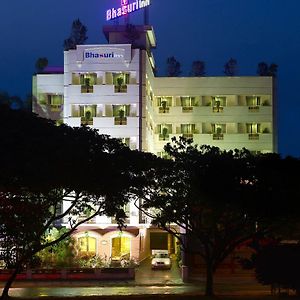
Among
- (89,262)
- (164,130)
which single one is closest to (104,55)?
(164,130)

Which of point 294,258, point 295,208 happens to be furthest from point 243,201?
point 294,258

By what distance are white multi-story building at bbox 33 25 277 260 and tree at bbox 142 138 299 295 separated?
24792mm

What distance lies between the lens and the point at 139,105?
7150 cm

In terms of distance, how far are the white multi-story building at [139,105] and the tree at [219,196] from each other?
24.8 m

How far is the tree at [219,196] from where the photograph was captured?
40531 mm

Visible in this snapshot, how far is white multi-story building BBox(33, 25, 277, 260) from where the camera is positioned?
7000 cm

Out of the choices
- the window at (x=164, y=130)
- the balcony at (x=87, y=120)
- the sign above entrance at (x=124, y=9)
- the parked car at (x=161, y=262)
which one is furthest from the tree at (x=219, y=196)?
the window at (x=164, y=130)

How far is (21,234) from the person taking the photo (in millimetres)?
36094

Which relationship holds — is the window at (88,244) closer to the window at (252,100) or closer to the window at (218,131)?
the window at (218,131)

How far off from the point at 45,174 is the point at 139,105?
40093 mm

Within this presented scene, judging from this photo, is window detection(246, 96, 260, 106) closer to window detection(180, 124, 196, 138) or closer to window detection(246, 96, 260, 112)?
window detection(246, 96, 260, 112)

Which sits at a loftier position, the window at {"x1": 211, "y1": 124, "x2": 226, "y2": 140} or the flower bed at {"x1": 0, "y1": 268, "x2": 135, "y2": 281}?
the window at {"x1": 211, "y1": 124, "x2": 226, "y2": 140}

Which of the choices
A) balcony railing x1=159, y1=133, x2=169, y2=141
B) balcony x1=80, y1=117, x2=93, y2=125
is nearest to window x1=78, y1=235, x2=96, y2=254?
balcony x1=80, y1=117, x2=93, y2=125

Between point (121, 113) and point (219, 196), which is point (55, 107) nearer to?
point (121, 113)
